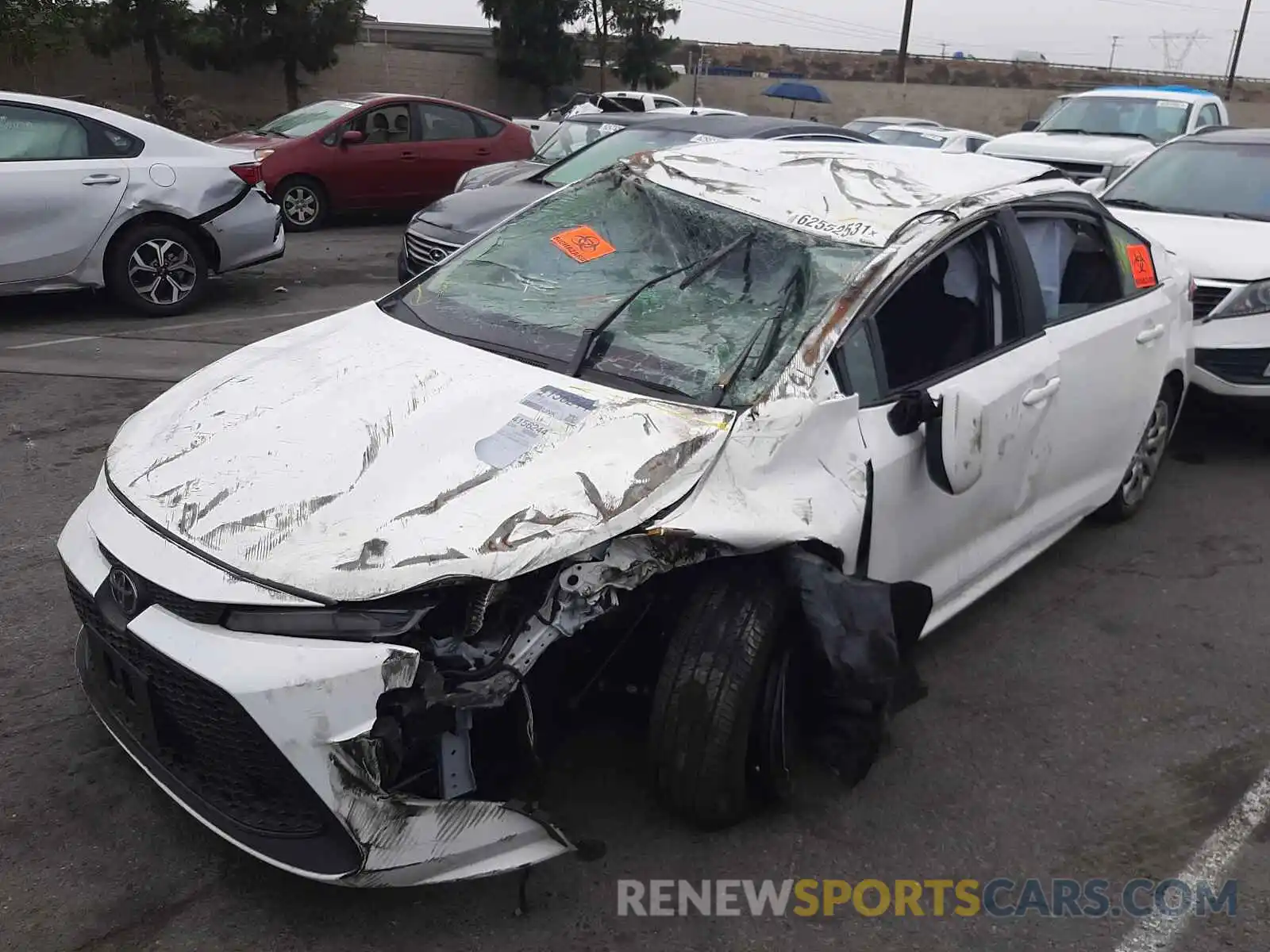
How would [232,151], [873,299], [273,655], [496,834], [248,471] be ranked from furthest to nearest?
[232,151], [873,299], [248,471], [496,834], [273,655]

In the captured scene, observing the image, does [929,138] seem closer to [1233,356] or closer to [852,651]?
[1233,356]

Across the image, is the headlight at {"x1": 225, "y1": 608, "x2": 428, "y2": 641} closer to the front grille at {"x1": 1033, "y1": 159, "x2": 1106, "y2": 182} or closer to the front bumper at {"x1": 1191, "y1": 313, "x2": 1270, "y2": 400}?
the front bumper at {"x1": 1191, "y1": 313, "x2": 1270, "y2": 400}

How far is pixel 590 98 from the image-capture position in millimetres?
24109

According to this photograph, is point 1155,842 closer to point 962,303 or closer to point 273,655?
point 962,303

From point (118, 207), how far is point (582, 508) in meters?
6.29

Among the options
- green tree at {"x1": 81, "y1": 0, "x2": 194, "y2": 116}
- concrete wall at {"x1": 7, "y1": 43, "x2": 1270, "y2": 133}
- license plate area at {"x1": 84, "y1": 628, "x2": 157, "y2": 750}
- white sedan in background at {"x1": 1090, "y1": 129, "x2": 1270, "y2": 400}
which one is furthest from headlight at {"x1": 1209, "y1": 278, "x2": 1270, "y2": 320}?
concrete wall at {"x1": 7, "y1": 43, "x2": 1270, "y2": 133}

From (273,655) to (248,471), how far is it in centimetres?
59

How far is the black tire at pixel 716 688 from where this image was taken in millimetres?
2621

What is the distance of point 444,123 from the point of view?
13.1 m

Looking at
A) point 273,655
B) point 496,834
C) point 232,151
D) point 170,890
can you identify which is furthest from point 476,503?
point 232,151

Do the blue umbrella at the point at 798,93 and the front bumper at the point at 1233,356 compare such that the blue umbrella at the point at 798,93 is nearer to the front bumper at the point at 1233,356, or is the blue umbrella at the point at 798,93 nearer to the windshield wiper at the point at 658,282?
the front bumper at the point at 1233,356

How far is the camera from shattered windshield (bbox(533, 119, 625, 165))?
389 inches

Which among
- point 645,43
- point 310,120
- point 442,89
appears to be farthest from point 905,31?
point 310,120

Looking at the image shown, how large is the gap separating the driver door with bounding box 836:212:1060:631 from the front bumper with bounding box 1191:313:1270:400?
2537 millimetres
